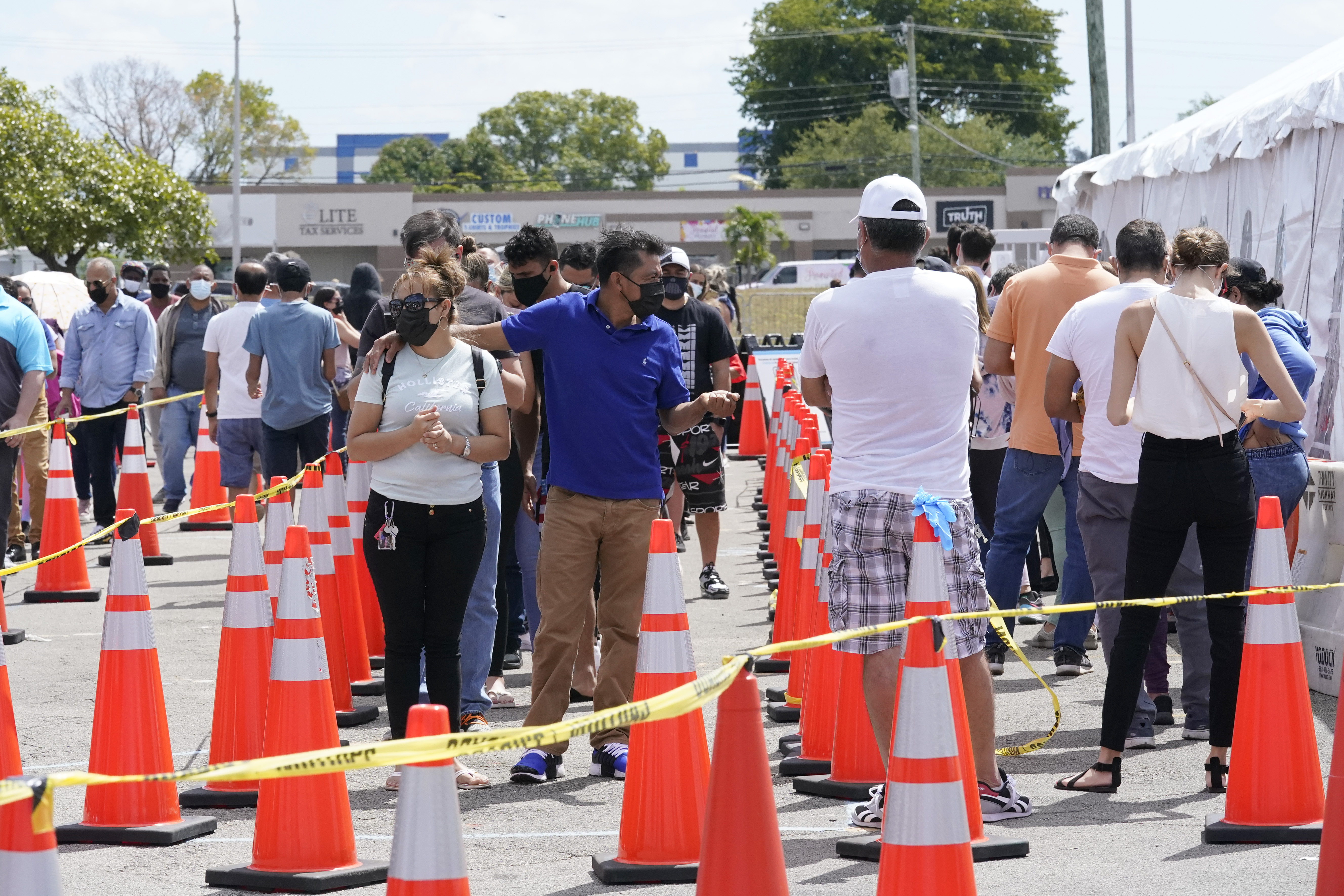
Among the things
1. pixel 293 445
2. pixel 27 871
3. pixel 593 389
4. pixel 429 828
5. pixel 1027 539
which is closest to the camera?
pixel 27 871

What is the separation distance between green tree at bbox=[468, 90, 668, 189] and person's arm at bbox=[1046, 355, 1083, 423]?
106 metres

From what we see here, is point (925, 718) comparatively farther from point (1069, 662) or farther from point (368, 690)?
point (368, 690)

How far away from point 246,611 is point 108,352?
7.88m

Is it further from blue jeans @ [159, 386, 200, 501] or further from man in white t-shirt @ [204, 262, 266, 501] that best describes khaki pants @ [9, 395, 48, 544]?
blue jeans @ [159, 386, 200, 501]

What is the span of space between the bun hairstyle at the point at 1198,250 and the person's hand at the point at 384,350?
2.83 meters

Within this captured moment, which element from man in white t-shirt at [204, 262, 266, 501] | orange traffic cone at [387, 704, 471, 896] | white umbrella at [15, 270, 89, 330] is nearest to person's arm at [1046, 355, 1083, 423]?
orange traffic cone at [387, 704, 471, 896]

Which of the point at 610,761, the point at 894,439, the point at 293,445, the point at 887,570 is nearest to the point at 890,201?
the point at 894,439

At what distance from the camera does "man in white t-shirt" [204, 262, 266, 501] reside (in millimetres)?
11953

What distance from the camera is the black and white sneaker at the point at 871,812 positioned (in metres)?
5.11

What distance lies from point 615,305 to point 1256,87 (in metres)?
7.76

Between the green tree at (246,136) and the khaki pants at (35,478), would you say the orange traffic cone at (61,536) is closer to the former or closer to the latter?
the khaki pants at (35,478)

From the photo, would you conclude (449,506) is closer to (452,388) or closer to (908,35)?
(452,388)

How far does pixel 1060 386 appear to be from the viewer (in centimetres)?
654

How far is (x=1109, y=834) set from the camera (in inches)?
205
